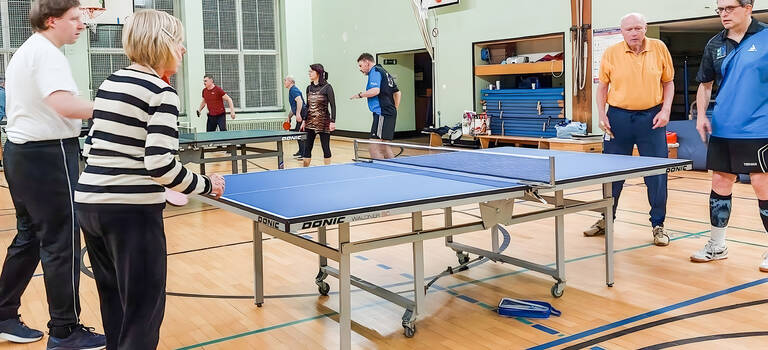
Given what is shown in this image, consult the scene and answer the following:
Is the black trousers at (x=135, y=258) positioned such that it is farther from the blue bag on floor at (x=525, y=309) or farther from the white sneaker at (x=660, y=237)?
the white sneaker at (x=660, y=237)

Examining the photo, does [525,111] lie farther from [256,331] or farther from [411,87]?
[256,331]

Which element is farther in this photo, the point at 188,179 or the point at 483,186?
the point at 483,186

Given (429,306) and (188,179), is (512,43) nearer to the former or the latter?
(429,306)

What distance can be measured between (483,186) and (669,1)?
6.88m

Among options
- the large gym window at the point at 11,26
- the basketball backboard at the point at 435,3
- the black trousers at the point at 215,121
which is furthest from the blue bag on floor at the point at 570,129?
the large gym window at the point at 11,26

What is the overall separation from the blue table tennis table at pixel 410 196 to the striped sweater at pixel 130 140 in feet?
1.78

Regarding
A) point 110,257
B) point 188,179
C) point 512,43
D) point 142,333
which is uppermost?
point 512,43

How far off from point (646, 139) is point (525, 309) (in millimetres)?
1958

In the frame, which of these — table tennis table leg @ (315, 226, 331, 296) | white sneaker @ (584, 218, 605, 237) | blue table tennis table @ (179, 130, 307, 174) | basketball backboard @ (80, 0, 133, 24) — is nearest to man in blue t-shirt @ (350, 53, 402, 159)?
blue table tennis table @ (179, 130, 307, 174)

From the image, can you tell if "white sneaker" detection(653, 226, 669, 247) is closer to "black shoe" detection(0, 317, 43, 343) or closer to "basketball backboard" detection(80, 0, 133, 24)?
"black shoe" detection(0, 317, 43, 343)

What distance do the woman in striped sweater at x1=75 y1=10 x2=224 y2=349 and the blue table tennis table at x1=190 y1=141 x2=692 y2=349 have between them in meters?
0.48

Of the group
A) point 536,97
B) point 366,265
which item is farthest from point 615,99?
point 536,97

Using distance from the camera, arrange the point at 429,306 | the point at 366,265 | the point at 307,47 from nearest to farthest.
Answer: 1. the point at 429,306
2. the point at 366,265
3. the point at 307,47

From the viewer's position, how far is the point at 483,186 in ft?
10.5
